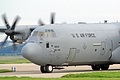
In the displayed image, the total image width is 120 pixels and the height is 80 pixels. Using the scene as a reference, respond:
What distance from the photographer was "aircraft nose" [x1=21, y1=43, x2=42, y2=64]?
1869 inches

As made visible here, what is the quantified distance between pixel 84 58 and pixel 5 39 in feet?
30.6

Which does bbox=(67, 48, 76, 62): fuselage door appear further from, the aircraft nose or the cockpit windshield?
the aircraft nose

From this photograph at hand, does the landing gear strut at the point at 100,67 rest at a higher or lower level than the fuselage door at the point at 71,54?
lower

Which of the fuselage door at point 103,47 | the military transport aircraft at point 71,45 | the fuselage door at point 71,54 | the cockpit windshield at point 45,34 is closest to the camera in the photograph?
the military transport aircraft at point 71,45

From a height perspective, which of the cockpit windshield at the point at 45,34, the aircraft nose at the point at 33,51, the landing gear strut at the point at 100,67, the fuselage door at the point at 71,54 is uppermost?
the cockpit windshield at the point at 45,34

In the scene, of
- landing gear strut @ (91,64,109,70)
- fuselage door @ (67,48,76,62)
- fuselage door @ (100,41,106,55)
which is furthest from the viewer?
landing gear strut @ (91,64,109,70)

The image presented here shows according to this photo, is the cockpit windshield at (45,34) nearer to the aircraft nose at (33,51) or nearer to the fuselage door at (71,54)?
the aircraft nose at (33,51)

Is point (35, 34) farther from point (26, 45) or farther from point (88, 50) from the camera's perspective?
point (88, 50)

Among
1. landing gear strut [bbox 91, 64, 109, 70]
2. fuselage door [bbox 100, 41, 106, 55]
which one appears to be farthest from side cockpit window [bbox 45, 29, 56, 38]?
landing gear strut [bbox 91, 64, 109, 70]

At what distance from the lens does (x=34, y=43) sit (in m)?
48.1


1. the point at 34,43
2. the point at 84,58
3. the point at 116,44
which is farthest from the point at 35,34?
the point at 116,44

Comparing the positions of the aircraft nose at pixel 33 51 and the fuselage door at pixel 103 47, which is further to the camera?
the fuselage door at pixel 103 47

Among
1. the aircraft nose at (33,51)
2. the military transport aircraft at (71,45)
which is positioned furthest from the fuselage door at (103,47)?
the aircraft nose at (33,51)

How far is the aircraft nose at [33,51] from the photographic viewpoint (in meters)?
47.5
